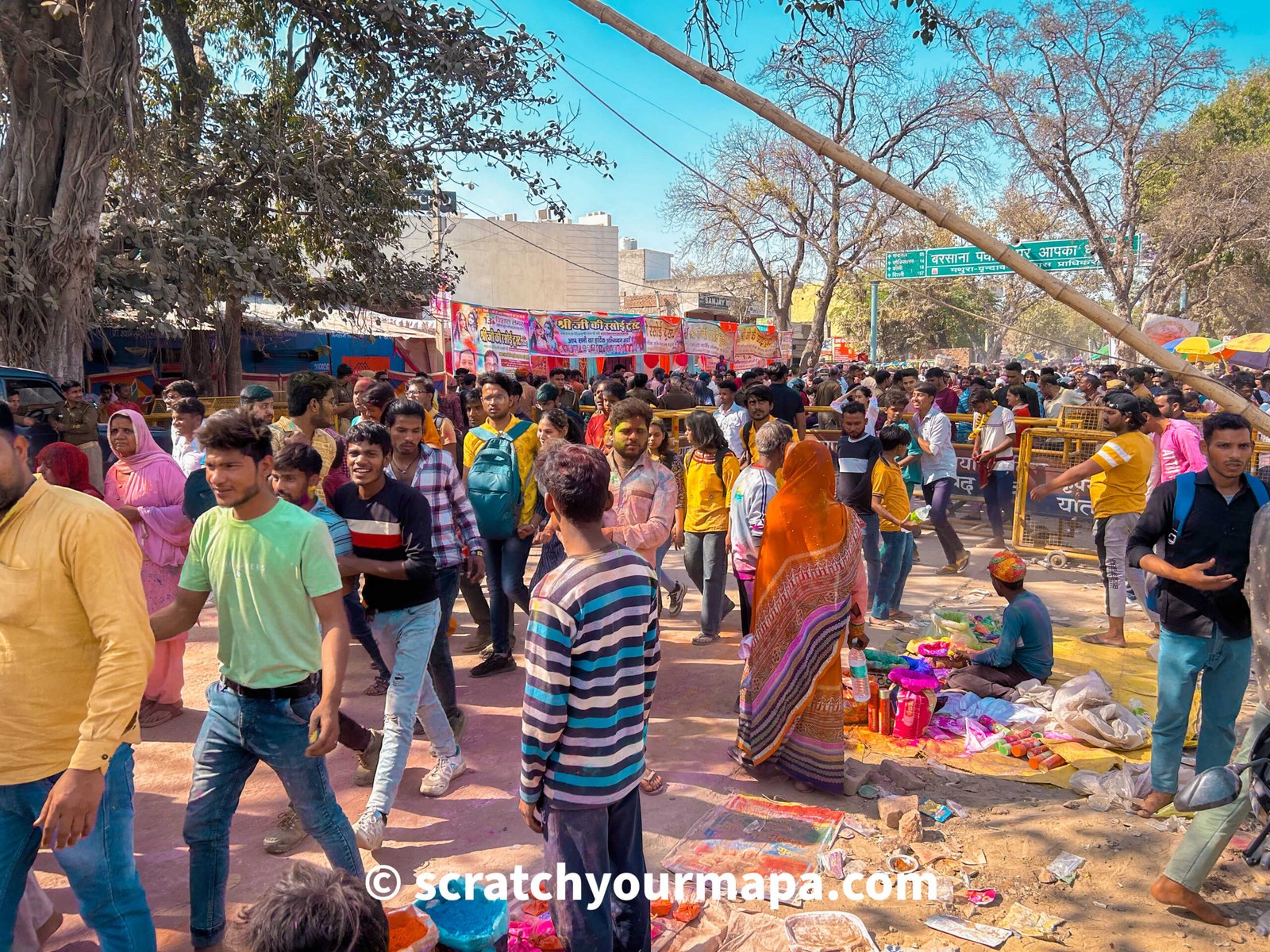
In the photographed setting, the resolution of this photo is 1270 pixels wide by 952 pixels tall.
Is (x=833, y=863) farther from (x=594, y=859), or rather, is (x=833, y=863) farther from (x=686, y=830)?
(x=594, y=859)

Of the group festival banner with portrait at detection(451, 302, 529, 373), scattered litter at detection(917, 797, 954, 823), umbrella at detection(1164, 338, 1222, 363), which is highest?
umbrella at detection(1164, 338, 1222, 363)

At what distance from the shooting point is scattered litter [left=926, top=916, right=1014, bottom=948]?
304 cm

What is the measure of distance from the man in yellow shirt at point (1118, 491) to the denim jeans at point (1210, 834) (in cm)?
318

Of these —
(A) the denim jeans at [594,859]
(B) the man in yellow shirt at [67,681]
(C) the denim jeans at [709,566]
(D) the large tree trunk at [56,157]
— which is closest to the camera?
(B) the man in yellow shirt at [67,681]

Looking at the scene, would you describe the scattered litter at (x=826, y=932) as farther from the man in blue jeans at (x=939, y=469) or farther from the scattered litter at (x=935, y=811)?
the man in blue jeans at (x=939, y=469)

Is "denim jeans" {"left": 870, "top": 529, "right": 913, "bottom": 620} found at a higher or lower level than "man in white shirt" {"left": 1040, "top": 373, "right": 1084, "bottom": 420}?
lower

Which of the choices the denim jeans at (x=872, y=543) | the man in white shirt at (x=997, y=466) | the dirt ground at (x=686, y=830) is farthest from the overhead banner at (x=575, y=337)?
the dirt ground at (x=686, y=830)

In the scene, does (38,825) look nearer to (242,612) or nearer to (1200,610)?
(242,612)

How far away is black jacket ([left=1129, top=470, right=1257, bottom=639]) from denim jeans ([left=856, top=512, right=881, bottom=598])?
293 centimetres

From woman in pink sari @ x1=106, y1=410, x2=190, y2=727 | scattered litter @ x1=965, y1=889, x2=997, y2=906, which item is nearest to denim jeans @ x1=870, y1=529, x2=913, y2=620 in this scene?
scattered litter @ x1=965, y1=889, x2=997, y2=906

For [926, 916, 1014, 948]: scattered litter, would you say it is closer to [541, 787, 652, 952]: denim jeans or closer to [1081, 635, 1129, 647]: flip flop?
[541, 787, 652, 952]: denim jeans

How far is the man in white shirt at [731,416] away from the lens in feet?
28.1

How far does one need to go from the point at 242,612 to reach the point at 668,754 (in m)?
2.62

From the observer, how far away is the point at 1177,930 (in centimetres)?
312
